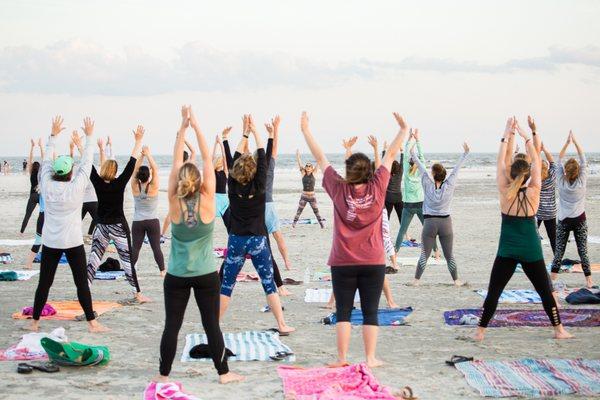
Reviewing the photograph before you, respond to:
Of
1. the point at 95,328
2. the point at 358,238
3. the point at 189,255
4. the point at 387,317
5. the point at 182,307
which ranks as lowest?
the point at 95,328

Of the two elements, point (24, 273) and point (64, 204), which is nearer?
point (64, 204)

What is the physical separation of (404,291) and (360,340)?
334 cm

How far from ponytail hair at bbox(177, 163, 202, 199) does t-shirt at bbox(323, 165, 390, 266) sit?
1351 millimetres

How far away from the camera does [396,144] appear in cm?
722

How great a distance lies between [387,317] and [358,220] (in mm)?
3061

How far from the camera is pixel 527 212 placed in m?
8.06

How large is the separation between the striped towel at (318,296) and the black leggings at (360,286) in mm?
3760

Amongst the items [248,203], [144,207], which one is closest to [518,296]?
[248,203]

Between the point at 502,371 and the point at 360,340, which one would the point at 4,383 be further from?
the point at 502,371

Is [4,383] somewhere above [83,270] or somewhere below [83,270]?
below

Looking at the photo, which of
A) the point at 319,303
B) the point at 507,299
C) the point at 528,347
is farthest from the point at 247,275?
the point at 528,347

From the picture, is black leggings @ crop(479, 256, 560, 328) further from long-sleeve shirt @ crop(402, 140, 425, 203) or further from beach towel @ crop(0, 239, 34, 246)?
beach towel @ crop(0, 239, 34, 246)

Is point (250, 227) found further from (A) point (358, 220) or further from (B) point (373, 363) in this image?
(B) point (373, 363)

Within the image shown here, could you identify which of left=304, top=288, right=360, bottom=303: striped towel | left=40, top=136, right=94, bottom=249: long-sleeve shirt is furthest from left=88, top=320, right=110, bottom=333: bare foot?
left=304, top=288, right=360, bottom=303: striped towel
